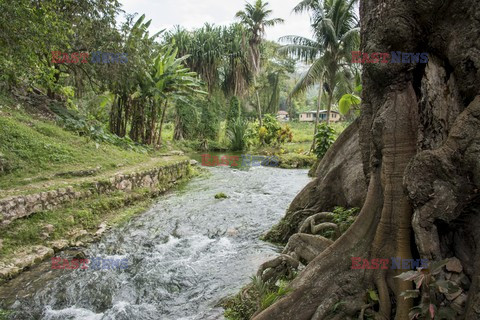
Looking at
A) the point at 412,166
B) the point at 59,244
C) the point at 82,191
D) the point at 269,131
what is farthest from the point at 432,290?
the point at 269,131

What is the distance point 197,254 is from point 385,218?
3.76m

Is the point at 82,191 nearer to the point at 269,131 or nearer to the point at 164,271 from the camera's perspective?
the point at 164,271

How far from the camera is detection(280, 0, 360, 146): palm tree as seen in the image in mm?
18844

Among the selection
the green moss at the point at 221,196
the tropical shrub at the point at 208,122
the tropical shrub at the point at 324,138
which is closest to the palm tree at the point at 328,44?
the tropical shrub at the point at 324,138

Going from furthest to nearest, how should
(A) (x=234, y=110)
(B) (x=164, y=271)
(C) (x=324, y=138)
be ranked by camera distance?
(A) (x=234, y=110) < (C) (x=324, y=138) < (B) (x=164, y=271)

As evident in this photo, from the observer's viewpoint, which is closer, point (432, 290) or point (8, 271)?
point (432, 290)

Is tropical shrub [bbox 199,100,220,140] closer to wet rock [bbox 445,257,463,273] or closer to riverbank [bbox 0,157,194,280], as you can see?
riverbank [bbox 0,157,194,280]

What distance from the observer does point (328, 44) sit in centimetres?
2005

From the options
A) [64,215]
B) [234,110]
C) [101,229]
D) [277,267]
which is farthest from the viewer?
[234,110]

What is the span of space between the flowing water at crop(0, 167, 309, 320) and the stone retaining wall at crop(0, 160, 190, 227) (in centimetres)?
104

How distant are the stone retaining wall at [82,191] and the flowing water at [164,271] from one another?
1.04m

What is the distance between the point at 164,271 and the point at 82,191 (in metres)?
3.28

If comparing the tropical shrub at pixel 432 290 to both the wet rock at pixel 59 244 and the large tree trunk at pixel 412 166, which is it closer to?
the large tree trunk at pixel 412 166

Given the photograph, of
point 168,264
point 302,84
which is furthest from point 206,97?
point 168,264
